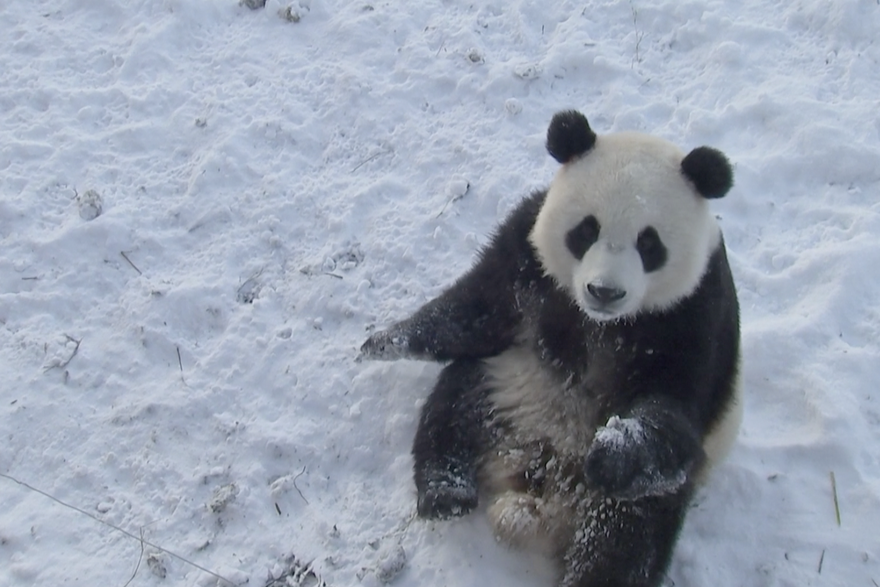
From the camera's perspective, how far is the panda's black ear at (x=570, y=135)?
9.89ft

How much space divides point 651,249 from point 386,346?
1307 mm

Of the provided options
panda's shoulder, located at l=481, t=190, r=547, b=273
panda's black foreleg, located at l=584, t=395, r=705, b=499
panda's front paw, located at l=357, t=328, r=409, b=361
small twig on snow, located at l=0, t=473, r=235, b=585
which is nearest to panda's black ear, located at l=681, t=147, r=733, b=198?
panda's shoulder, located at l=481, t=190, r=547, b=273

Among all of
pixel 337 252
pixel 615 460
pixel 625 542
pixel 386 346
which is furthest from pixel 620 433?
pixel 337 252

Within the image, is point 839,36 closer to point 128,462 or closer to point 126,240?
point 126,240

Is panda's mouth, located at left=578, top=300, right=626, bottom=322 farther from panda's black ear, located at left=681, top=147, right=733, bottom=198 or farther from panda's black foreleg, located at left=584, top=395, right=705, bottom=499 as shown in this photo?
panda's black ear, located at left=681, top=147, right=733, bottom=198

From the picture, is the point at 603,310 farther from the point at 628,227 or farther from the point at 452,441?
the point at 452,441

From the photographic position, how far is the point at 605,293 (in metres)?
2.76

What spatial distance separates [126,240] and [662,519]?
298cm

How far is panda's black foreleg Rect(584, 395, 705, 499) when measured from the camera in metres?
2.86

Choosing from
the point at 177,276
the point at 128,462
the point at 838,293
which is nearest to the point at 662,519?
the point at 838,293

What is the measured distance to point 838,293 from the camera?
4016mm

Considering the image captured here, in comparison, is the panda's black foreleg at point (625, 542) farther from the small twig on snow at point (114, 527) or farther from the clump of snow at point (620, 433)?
the small twig on snow at point (114, 527)

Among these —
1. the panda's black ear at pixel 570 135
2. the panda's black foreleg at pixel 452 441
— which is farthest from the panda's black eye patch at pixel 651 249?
the panda's black foreleg at pixel 452 441

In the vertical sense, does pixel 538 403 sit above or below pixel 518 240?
below
